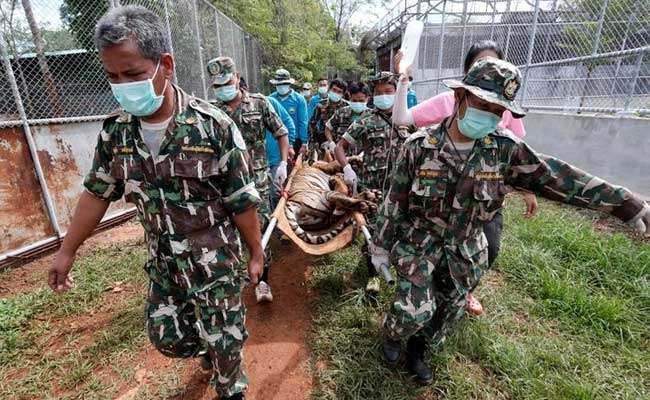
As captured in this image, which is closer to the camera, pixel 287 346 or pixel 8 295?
pixel 287 346

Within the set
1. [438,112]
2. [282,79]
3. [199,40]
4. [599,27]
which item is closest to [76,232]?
[438,112]

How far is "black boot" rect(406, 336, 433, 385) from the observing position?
2.16 m

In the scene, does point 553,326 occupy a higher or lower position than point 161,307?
lower

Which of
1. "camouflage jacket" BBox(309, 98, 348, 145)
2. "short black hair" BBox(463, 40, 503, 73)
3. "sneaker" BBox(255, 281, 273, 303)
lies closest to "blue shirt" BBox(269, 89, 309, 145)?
"camouflage jacket" BBox(309, 98, 348, 145)

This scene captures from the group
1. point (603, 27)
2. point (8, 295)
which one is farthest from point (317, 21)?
point (8, 295)

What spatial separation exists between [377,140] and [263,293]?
5.66 ft

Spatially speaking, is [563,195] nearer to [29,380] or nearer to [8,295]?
[29,380]

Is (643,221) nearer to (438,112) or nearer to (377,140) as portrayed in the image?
(438,112)

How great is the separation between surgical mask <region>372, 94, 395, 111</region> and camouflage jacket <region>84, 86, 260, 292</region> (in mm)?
1948

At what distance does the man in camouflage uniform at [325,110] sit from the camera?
6.55m

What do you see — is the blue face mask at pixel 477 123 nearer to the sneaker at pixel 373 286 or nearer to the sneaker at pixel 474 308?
the sneaker at pixel 474 308

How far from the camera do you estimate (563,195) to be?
1.78m

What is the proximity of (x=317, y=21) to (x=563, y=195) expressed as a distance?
2055cm

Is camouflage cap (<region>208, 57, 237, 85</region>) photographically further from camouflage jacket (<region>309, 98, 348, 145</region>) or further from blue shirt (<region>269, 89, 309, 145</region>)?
camouflage jacket (<region>309, 98, 348, 145</region>)
